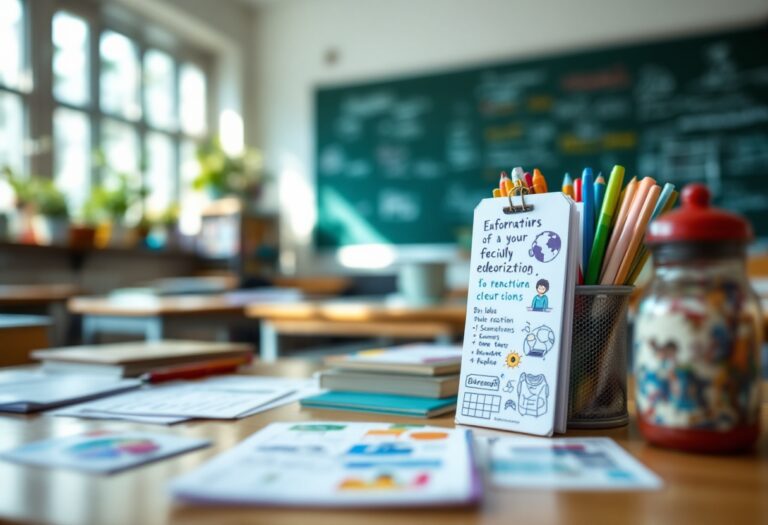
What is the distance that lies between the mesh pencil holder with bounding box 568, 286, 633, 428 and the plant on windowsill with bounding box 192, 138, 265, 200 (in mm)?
4597

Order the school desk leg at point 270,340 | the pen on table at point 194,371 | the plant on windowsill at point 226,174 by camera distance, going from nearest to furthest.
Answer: the pen on table at point 194,371 → the school desk leg at point 270,340 → the plant on windowsill at point 226,174

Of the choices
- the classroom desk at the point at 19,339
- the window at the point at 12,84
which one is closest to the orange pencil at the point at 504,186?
the classroom desk at the point at 19,339

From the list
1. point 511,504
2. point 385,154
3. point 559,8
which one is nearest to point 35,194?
point 385,154

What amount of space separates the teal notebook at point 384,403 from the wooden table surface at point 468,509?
221 mm

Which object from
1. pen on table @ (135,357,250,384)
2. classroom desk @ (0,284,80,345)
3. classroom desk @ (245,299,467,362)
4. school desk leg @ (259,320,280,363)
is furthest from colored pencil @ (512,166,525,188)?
classroom desk @ (0,284,80,345)

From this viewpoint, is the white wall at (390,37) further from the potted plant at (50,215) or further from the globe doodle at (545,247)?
the globe doodle at (545,247)

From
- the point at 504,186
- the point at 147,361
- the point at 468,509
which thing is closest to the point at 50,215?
the point at 147,361

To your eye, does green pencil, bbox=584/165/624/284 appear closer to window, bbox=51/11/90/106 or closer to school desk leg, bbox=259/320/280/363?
school desk leg, bbox=259/320/280/363

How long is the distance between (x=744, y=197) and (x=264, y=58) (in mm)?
3984

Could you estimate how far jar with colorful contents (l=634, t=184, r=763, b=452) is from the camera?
50 centimetres

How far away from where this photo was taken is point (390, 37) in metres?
5.14

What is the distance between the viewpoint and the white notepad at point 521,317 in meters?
0.61

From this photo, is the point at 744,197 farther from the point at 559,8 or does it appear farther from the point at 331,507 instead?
the point at 331,507

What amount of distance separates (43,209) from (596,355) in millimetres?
3835
